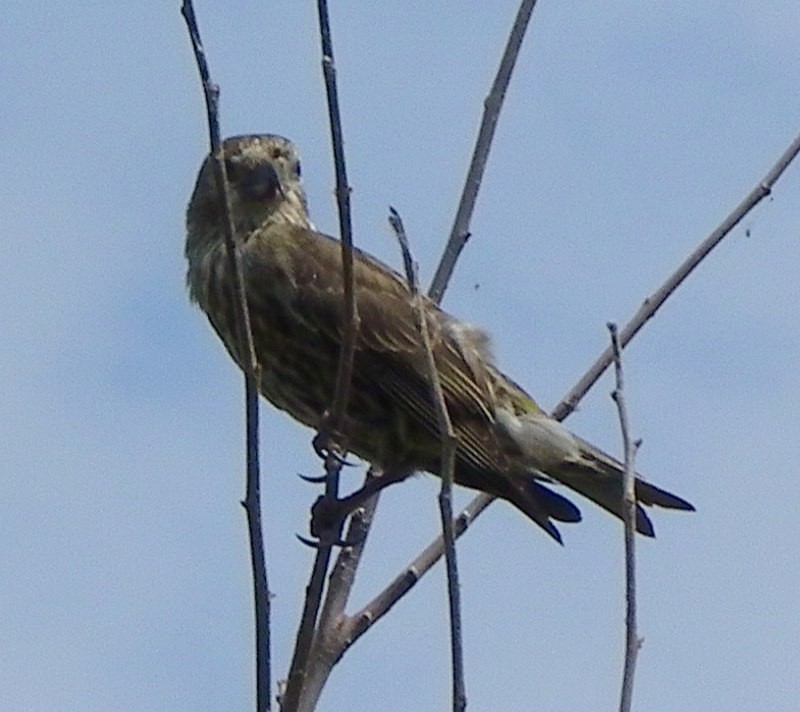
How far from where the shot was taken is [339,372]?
402 cm

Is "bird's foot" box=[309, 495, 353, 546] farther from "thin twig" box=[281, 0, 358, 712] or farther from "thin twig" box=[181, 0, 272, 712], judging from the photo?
"thin twig" box=[181, 0, 272, 712]

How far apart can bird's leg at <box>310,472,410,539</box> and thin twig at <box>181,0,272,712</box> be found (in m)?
0.54

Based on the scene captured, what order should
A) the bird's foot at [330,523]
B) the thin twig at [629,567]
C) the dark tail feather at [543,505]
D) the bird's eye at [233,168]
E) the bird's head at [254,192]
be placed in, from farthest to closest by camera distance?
the bird's eye at [233,168]
the bird's head at [254,192]
the dark tail feather at [543,505]
the bird's foot at [330,523]
the thin twig at [629,567]

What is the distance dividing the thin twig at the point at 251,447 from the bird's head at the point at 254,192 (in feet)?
10.5

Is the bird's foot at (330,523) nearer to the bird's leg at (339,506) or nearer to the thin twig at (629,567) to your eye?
the bird's leg at (339,506)

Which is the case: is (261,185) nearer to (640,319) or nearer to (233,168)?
(233,168)

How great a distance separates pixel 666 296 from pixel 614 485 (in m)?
1.64

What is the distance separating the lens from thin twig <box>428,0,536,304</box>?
466cm

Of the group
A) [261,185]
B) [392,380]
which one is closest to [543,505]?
[392,380]

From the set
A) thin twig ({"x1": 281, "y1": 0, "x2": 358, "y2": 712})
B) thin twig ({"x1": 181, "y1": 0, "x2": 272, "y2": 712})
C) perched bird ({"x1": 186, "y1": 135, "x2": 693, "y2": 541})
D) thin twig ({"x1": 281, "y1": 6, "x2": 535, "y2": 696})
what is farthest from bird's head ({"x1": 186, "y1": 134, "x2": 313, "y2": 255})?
thin twig ({"x1": 181, "y1": 0, "x2": 272, "y2": 712})

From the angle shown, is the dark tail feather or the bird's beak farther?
the bird's beak

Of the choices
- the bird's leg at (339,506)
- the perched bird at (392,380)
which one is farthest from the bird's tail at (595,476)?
the bird's leg at (339,506)

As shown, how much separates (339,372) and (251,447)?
1.72 feet

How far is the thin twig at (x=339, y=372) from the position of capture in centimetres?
352
